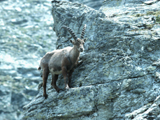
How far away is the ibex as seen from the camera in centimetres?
1477

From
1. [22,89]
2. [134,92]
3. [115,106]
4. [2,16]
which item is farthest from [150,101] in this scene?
[2,16]

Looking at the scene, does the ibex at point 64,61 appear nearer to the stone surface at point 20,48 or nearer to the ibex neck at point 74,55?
the ibex neck at point 74,55

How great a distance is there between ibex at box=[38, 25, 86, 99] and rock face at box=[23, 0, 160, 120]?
1.55 feet

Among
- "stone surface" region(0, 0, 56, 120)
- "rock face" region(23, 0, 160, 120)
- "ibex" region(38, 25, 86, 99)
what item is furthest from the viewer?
"stone surface" region(0, 0, 56, 120)

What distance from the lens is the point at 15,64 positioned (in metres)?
61.1

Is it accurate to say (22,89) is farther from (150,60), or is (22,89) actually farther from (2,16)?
(150,60)

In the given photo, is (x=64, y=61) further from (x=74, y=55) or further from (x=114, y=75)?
(x=114, y=75)

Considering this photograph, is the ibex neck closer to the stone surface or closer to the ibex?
the ibex

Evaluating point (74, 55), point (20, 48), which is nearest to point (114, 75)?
point (74, 55)

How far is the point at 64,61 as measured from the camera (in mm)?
14875

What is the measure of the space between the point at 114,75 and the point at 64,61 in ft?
9.61

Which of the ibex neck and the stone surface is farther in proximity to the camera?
the stone surface

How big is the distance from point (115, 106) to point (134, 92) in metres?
1.17

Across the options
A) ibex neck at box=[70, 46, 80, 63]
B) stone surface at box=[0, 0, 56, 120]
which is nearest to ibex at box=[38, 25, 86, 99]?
ibex neck at box=[70, 46, 80, 63]
